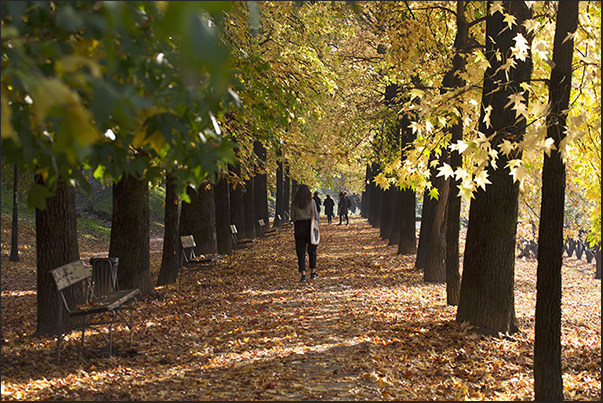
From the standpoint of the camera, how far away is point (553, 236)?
15.7ft

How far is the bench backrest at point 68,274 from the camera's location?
255 inches

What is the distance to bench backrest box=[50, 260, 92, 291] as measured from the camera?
646 cm

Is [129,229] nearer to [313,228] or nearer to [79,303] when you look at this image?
[79,303]

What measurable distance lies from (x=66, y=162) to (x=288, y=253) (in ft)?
54.2

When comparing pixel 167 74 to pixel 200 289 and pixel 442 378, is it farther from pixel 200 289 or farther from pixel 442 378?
pixel 200 289

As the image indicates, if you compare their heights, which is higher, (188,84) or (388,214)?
(188,84)

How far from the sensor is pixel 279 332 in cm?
805

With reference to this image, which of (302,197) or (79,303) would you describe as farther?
(302,197)

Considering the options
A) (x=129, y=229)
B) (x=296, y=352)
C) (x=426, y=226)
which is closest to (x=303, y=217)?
(x=426, y=226)

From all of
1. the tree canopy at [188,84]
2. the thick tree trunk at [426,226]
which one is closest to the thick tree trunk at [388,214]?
the thick tree trunk at [426,226]

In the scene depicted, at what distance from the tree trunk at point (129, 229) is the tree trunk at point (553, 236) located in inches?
276

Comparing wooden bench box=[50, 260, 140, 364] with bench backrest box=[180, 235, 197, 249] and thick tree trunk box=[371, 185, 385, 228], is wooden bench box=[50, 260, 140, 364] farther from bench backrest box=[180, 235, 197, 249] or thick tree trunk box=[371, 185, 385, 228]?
thick tree trunk box=[371, 185, 385, 228]

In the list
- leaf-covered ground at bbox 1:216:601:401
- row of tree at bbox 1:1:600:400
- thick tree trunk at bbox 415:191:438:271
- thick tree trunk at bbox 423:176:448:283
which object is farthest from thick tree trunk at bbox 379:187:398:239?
leaf-covered ground at bbox 1:216:601:401

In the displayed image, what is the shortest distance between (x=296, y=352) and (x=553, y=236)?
11.0 ft
